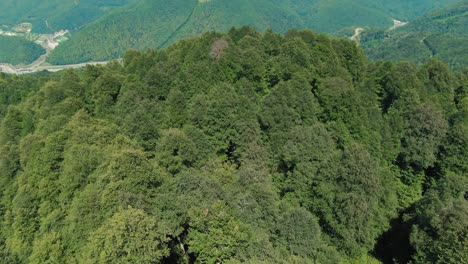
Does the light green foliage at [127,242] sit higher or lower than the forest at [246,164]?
higher

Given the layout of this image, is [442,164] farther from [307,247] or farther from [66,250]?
[66,250]

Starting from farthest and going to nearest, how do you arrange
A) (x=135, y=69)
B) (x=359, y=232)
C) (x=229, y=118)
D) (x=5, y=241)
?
(x=135, y=69) < (x=229, y=118) < (x=5, y=241) < (x=359, y=232)

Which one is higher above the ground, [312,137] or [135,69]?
[312,137]

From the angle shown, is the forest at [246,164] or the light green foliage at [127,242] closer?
the light green foliage at [127,242]

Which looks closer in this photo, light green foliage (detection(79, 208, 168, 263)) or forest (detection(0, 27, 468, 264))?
light green foliage (detection(79, 208, 168, 263))

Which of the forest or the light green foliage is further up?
the light green foliage

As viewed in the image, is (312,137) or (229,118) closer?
(312,137)

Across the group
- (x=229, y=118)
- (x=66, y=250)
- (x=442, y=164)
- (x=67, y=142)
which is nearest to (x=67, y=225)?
(x=66, y=250)

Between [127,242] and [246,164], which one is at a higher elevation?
[127,242]
